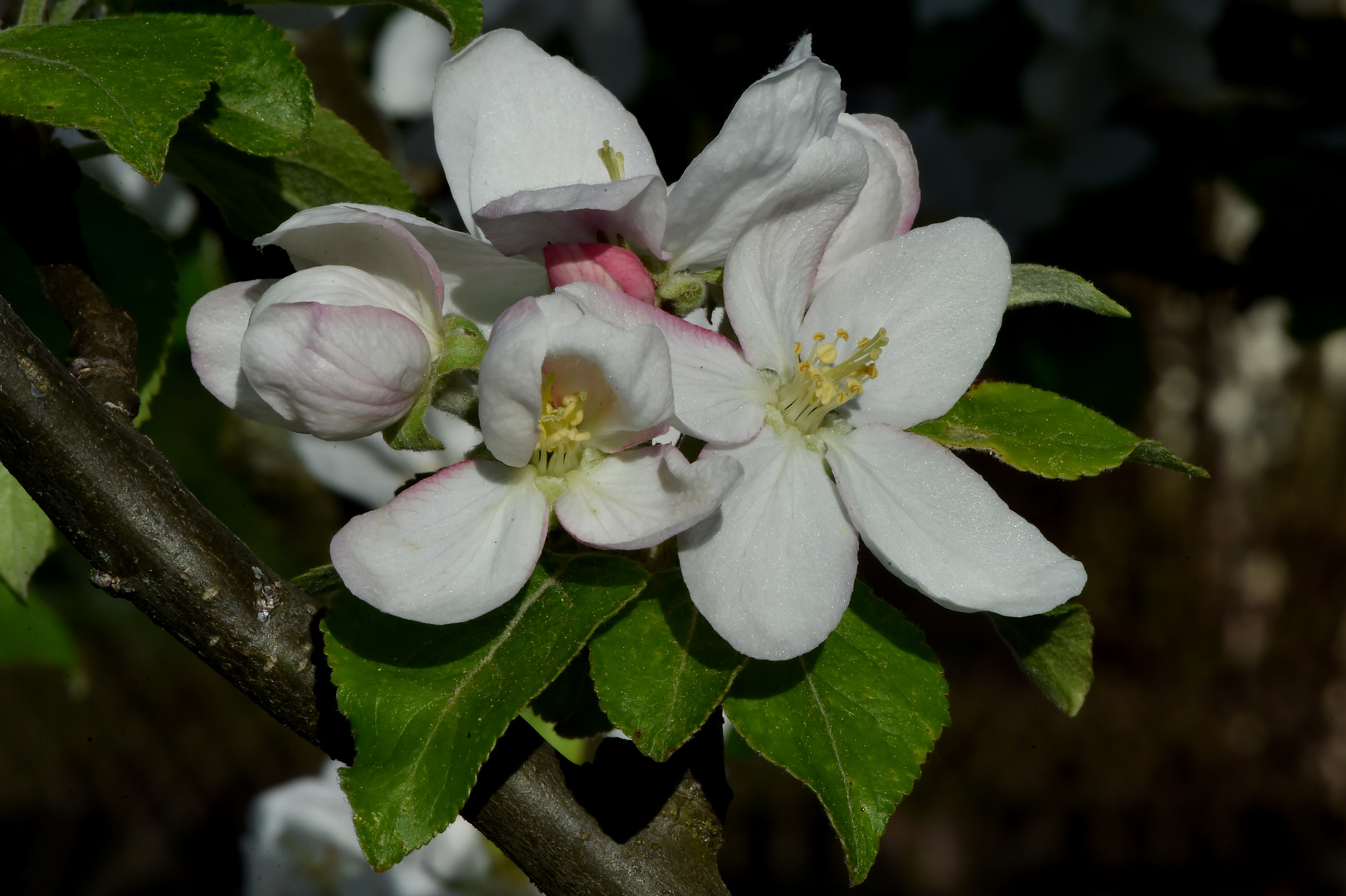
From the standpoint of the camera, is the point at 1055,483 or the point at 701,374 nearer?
the point at 701,374

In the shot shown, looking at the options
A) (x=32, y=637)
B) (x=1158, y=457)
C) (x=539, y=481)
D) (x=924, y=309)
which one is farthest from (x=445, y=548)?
(x=32, y=637)

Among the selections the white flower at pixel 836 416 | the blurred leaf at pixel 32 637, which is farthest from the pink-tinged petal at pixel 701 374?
the blurred leaf at pixel 32 637

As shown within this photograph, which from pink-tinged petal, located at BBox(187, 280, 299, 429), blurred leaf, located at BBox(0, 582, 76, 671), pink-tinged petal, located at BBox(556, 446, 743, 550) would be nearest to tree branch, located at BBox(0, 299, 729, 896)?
pink-tinged petal, located at BBox(187, 280, 299, 429)

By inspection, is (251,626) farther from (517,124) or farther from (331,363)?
(517,124)

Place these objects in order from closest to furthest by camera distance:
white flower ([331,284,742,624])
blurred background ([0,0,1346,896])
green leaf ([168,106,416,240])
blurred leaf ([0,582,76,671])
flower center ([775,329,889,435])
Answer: white flower ([331,284,742,624])
flower center ([775,329,889,435])
green leaf ([168,106,416,240])
blurred leaf ([0,582,76,671])
blurred background ([0,0,1346,896])

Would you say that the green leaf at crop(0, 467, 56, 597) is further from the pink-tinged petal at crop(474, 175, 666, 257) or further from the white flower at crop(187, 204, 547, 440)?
the pink-tinged petal at crop(474, 175, 666, 257)

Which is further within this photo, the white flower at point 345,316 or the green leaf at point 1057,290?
the green leaf at point 1057,290

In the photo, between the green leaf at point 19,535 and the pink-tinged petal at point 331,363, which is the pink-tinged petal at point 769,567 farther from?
the green leaf at point 19,535
